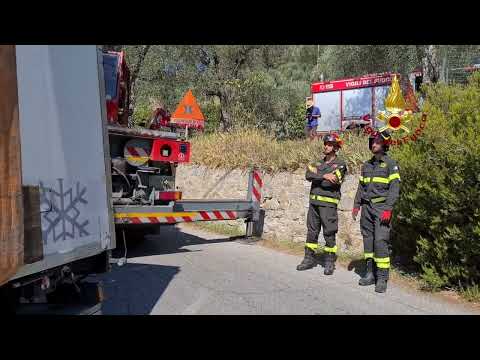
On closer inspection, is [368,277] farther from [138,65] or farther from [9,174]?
[138,65]

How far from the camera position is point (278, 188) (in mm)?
9117

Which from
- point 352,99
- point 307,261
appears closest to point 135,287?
point 307,261

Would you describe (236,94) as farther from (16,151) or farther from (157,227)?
(16,151)

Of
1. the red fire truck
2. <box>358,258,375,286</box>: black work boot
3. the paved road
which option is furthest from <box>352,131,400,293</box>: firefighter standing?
the red fire truck

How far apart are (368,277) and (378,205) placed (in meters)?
0.95

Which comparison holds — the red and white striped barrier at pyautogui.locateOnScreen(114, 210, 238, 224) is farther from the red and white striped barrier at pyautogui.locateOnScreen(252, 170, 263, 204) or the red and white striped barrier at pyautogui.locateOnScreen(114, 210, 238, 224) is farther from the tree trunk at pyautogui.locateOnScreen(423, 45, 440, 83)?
the tree trunk at pyautogui.locateOnScreen(423, 45, 440, 83)

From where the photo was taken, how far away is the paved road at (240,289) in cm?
465

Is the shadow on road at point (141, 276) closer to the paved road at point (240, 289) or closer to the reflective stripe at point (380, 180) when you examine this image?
the paved road at point (240, 289)

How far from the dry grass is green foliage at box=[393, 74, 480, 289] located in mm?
2226

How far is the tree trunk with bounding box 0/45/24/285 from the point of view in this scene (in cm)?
204

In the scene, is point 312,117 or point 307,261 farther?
point 312,117

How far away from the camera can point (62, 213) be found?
2615 millimetres

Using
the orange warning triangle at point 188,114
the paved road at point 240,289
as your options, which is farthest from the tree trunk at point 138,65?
the paved road at point 240,289

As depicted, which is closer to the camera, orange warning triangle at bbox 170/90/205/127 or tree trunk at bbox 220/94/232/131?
orange warning triangle at bbox 170/90/205/127
